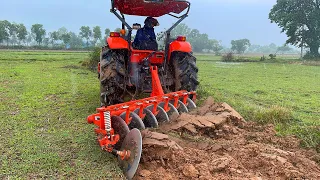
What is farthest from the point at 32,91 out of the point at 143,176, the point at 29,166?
the point at 143,176

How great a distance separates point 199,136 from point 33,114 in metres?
3.20

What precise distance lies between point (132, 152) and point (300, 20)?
3825cm

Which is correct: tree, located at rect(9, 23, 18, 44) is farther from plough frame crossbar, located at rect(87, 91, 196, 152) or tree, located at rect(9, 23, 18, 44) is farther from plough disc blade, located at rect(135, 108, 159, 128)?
plough disc blade, located at rect(135, 108, 159, 128)

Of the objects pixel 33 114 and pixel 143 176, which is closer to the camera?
pixel 143 176

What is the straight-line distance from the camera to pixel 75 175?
341 centimetres

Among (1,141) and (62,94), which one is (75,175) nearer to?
(1,141)

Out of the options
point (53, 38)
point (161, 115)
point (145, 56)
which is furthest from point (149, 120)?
point (53, 38)

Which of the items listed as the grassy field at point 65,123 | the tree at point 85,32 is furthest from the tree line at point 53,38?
the grassy field at point 65,123

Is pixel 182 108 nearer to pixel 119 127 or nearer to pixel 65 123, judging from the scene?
pixel 119 127

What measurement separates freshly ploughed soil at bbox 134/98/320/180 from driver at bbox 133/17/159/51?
233cm

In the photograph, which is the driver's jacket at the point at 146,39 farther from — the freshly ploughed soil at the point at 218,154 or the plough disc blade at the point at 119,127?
the plough disc blade at the point at 119,127

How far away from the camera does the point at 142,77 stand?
20.4ft

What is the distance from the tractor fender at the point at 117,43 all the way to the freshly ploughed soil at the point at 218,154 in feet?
6.05

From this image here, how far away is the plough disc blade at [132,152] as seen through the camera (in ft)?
11.3
